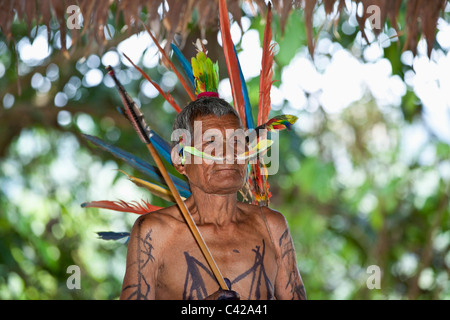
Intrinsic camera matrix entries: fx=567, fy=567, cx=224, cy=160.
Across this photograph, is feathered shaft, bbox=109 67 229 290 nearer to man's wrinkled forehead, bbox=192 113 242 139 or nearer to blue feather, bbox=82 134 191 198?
man's wrinkled forehead, bbox=192 113 242 139

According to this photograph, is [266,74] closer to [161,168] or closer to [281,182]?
[161,168]

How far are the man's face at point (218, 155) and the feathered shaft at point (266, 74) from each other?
190mm

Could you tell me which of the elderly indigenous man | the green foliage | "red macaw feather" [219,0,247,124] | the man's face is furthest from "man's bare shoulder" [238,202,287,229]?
the green foliage

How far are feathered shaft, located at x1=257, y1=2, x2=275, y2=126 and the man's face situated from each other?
190 millimetres

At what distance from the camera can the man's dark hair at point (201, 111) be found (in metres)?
1.22

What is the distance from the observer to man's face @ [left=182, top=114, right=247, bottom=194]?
46.3 inches

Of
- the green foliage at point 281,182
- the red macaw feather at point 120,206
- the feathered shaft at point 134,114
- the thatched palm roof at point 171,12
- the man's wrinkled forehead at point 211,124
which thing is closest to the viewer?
the feathered shaft at point 134,114

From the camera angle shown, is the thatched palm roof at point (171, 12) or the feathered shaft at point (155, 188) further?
the thatched palm roof at point (171, 12)

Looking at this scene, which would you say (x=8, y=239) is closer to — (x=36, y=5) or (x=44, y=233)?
(x=44, y=233)

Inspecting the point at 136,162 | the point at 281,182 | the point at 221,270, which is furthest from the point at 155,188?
the point at 281,182

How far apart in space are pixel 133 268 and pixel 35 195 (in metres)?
4.40

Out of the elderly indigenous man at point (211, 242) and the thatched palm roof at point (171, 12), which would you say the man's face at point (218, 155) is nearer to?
the elderly indigenous man at point (211, 242)

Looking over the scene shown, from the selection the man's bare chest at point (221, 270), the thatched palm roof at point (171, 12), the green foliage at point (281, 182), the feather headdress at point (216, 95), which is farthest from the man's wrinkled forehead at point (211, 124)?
the green foliage at point (281, 182)
